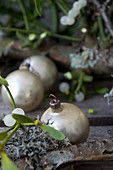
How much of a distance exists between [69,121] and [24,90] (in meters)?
0.20

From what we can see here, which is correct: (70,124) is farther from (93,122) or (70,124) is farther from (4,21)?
(4,21)

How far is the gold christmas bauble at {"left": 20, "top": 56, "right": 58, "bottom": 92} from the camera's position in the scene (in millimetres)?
733

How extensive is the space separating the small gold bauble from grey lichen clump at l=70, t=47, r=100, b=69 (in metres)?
0.31

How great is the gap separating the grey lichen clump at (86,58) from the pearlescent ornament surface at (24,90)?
194 millimetres

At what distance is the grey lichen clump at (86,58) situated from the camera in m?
0.77

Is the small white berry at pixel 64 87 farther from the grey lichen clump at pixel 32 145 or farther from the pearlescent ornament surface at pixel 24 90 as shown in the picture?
the grey lichen clump at pixel 32 145

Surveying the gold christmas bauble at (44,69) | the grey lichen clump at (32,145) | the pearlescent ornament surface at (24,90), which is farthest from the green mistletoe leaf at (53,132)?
the gold christmas bauble at (44,69)

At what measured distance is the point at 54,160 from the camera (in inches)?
15.4

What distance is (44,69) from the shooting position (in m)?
0.74

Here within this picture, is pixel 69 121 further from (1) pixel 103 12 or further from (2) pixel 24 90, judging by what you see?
(1) pixel 103 12

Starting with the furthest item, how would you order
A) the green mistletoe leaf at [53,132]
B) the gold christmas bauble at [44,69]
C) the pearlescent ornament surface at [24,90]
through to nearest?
the gold christmas bauble at [44,69]
the pearlescent ornament surface at [24,90]
the green mistletoe leaf at [53,132]

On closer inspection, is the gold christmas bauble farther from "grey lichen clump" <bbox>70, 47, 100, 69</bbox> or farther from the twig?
the twig

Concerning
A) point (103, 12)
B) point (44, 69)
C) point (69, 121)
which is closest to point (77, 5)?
point (103, 12)

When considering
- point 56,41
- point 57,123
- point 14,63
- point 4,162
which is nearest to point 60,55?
point 56,41
